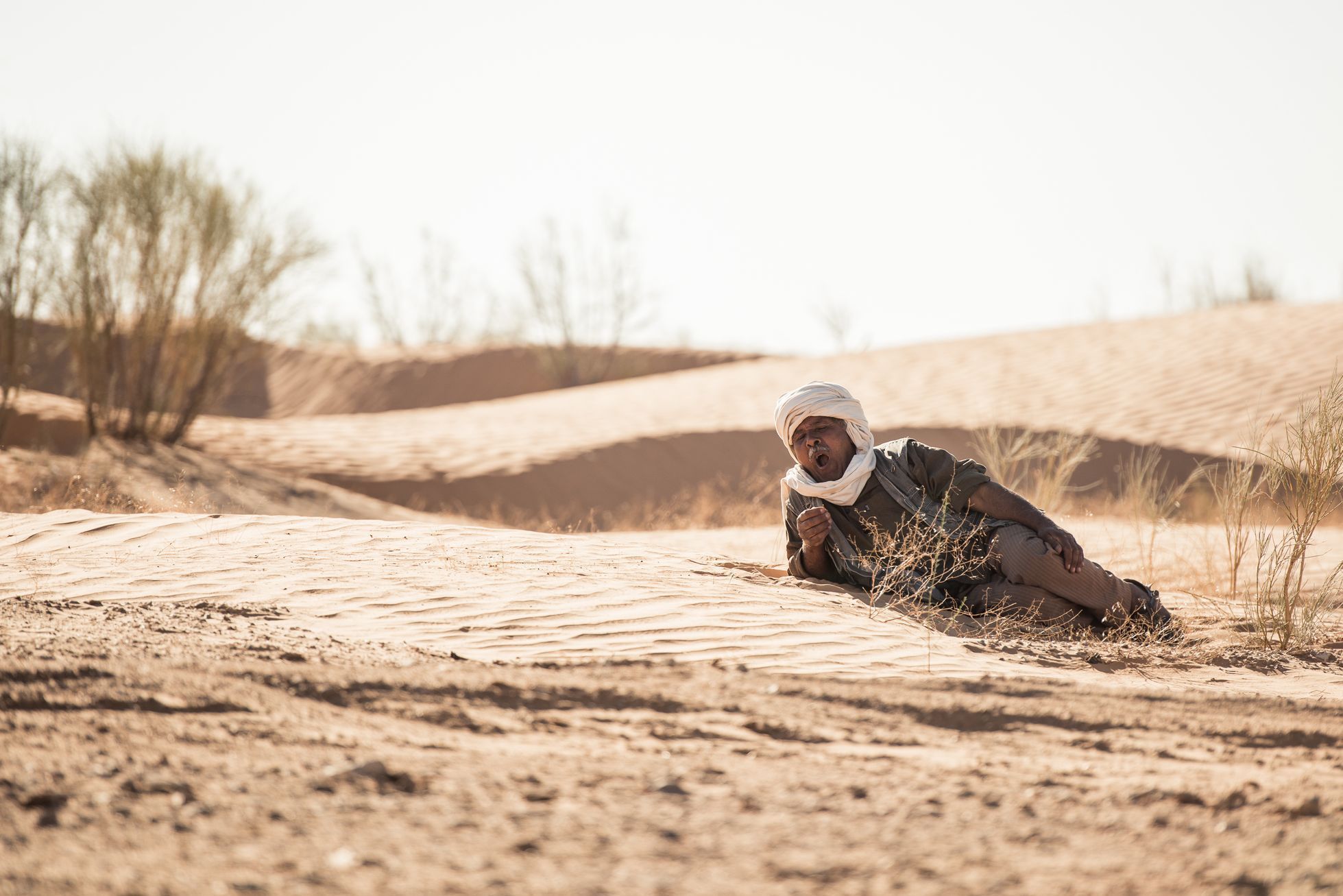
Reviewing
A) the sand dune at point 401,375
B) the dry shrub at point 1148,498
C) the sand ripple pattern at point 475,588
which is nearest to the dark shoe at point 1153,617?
the sand ripple pattern at point 475,588

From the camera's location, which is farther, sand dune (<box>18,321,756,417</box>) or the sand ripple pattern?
sand dune (<box>18,321,756,417</box>)

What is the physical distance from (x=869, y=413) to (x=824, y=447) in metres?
9.47

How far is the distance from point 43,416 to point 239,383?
13.7 metres

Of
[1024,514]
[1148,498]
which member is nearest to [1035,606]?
[1024,514]

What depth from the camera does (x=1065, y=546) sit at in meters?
4.32

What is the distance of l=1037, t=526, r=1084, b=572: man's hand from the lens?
4301 mm

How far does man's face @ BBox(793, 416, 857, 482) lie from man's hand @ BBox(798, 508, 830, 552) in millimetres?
178

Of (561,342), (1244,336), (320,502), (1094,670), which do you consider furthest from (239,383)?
(1094,670)

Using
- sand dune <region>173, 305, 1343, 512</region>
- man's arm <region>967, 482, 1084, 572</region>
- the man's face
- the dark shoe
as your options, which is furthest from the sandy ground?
sand dune <region>173, 305, 1343, 512</region>

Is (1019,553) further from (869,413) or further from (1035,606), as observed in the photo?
(869,413)

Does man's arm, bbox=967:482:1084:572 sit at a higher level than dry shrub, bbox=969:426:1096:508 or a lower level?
lower

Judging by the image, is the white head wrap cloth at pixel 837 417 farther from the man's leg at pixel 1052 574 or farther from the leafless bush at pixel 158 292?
the leafless bush at pixel 158 292

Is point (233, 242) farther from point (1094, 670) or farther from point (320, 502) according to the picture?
point (1094, 670)

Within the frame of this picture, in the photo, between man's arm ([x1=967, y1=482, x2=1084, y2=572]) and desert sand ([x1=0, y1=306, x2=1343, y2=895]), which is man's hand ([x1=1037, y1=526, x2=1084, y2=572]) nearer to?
man's arm ([x1=967, y1=482, x2=1084, y2=572])
